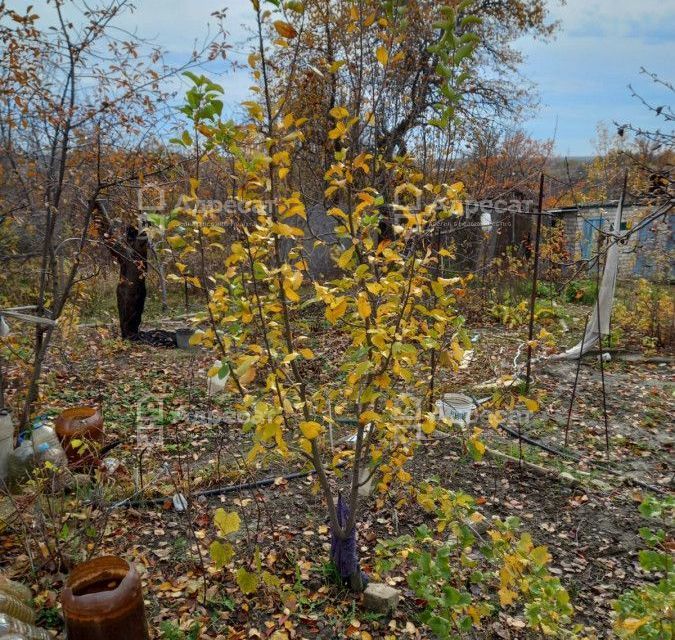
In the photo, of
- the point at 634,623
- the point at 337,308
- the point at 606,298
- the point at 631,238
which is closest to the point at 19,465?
the point at 337,308

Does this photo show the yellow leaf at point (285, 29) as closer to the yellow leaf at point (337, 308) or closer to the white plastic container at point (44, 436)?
the yellow leaf at point (337, 308)

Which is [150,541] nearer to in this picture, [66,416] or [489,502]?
[66,416]

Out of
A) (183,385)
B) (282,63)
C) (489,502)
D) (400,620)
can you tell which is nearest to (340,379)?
(183,385)

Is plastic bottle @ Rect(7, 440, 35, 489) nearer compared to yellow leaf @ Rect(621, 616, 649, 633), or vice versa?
yellow leaf @ Rect(621, 616, 649, 633)

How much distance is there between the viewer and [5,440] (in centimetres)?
339

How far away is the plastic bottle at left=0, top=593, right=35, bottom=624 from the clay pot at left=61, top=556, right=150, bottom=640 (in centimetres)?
25

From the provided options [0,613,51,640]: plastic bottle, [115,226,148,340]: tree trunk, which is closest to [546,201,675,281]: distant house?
[0,613,51,640]: plastic bottle

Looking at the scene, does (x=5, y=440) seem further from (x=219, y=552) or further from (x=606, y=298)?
(x=606, y=298)

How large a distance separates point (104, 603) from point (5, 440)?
6.51 ft

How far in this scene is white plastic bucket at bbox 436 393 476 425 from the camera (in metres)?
4.08

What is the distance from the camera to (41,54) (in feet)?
12.8

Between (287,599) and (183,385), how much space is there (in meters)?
3.71

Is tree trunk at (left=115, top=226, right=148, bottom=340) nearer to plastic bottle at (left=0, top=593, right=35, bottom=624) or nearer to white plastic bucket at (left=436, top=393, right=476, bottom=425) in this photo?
white plastic bucket at (left=436, top=393, right=476, bottom=425)

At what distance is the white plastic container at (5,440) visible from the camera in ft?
11.0
